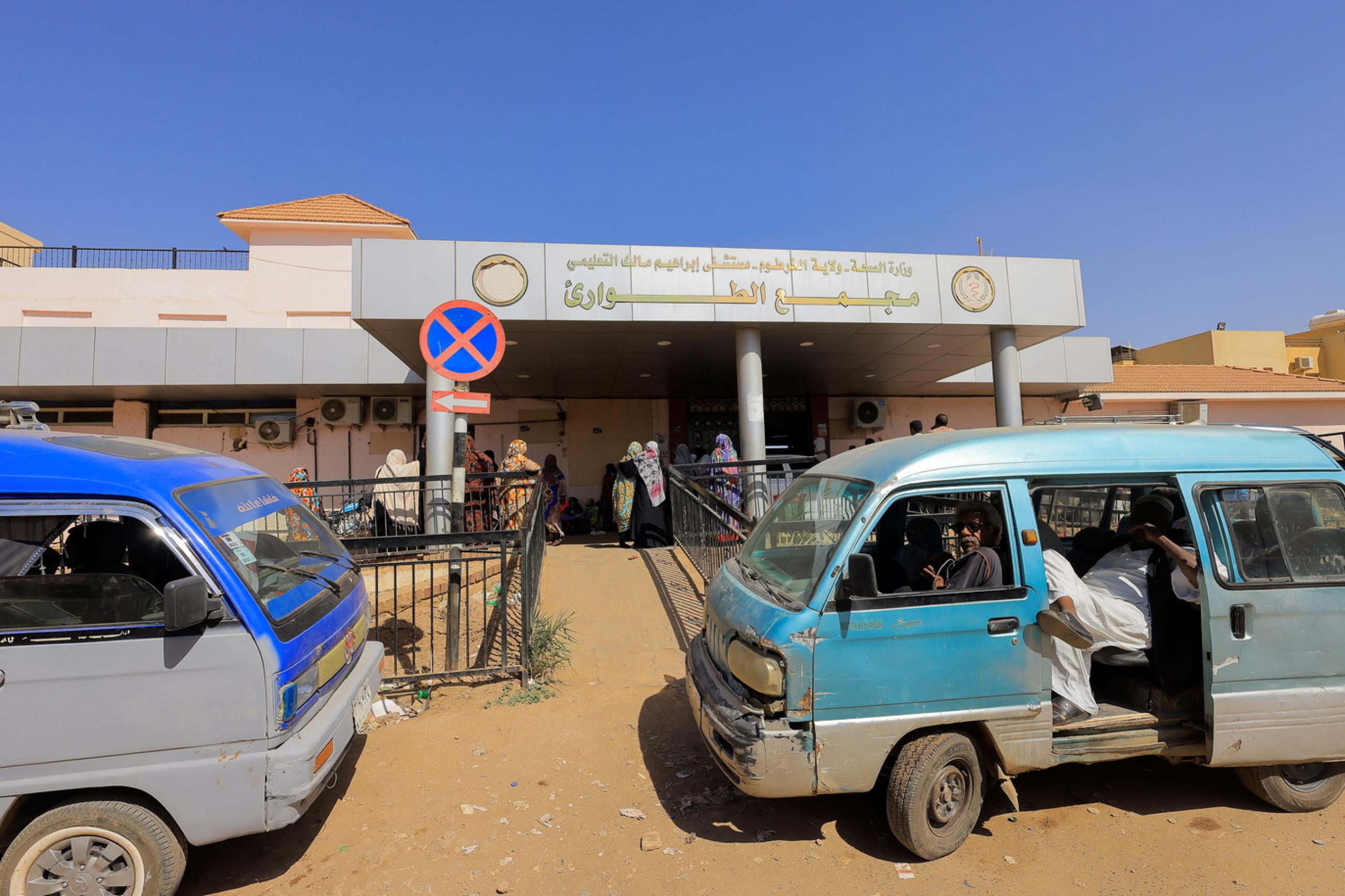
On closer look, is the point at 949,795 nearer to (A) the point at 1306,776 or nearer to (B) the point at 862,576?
(B) the point at 862,576

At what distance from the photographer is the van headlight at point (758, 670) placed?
2678 mm

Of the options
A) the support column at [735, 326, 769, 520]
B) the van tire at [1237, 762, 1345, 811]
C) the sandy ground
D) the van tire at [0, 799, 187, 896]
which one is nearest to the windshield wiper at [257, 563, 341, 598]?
the van tire at [0, 799, 187, 896]

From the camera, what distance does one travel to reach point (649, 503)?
360 inches

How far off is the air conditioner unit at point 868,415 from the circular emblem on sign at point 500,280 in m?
11.3

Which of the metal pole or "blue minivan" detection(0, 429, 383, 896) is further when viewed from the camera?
the metal pole

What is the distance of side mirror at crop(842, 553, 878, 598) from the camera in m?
2.64

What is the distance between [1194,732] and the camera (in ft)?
9.91

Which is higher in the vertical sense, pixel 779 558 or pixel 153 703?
pixel 779 558

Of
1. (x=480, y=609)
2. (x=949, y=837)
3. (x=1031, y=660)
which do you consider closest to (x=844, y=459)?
(x=1031, y=660)

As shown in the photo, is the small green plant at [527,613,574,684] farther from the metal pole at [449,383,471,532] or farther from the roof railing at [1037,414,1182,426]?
the roof railing at [1037,414,1182,426]

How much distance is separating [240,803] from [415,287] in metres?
6.93

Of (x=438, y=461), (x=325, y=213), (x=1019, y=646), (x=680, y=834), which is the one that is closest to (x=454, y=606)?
(x=680, y=834)

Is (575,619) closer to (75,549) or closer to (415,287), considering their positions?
(75,549)

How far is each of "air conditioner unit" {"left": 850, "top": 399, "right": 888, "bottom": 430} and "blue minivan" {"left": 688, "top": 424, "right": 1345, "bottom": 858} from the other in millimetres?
13890
